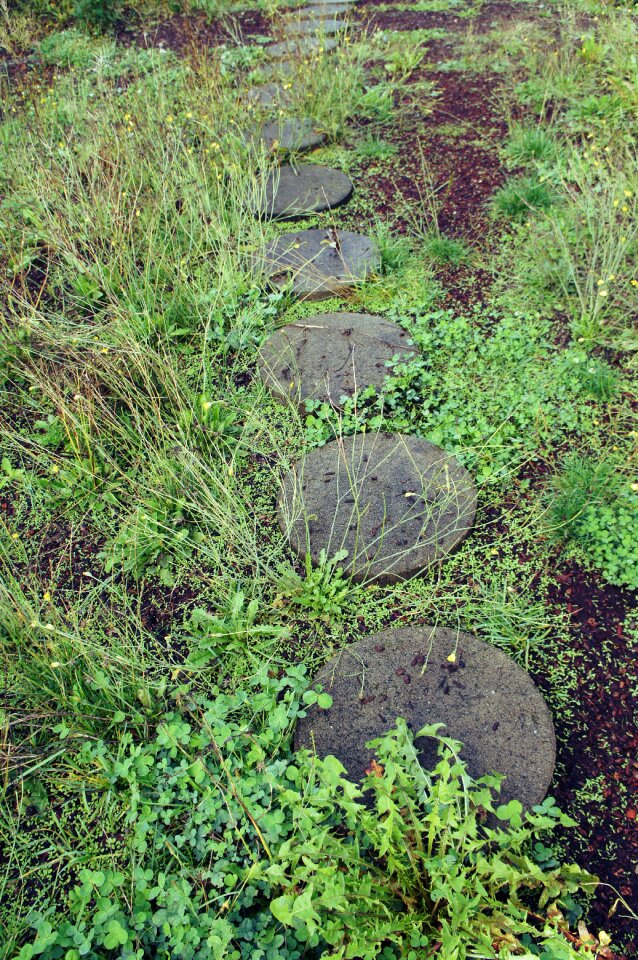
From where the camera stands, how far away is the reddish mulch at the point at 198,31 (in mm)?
5988

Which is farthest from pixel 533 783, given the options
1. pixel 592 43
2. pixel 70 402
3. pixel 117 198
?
pixel 592 43

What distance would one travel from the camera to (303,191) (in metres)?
4.05

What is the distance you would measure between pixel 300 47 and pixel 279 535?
4.42m

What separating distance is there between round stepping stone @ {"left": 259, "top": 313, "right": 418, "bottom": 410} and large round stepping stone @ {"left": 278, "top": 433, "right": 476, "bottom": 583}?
1.12 ft

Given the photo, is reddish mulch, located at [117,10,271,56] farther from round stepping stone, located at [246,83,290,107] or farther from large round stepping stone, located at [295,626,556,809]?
large round stepping stone, located at [295,626,556,809]

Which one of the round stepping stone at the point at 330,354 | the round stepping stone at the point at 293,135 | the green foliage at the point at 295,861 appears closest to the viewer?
the green foliage at the point at 295,861

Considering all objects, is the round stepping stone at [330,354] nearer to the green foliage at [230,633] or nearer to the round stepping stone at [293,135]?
the green foliage at [230,633]

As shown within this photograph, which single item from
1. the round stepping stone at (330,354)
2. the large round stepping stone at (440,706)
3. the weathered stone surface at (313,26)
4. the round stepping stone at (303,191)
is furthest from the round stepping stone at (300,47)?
the large round stepping stone at (440,706)

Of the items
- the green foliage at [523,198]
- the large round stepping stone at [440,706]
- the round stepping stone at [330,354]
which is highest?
the green foliage at [523,198]

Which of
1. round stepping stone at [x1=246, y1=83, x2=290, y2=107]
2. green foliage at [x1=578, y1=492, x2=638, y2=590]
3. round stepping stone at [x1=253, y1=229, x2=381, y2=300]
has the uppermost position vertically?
round stepping stone at [x1=246, y1=83, x2=290, y2=107]

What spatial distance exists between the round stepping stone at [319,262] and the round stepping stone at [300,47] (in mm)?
2066

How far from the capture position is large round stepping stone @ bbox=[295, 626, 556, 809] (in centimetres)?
179

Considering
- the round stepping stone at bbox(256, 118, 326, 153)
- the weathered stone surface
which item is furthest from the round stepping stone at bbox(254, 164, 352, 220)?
the weathered stone surface

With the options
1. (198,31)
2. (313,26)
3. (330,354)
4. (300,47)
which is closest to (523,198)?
(330,354)
